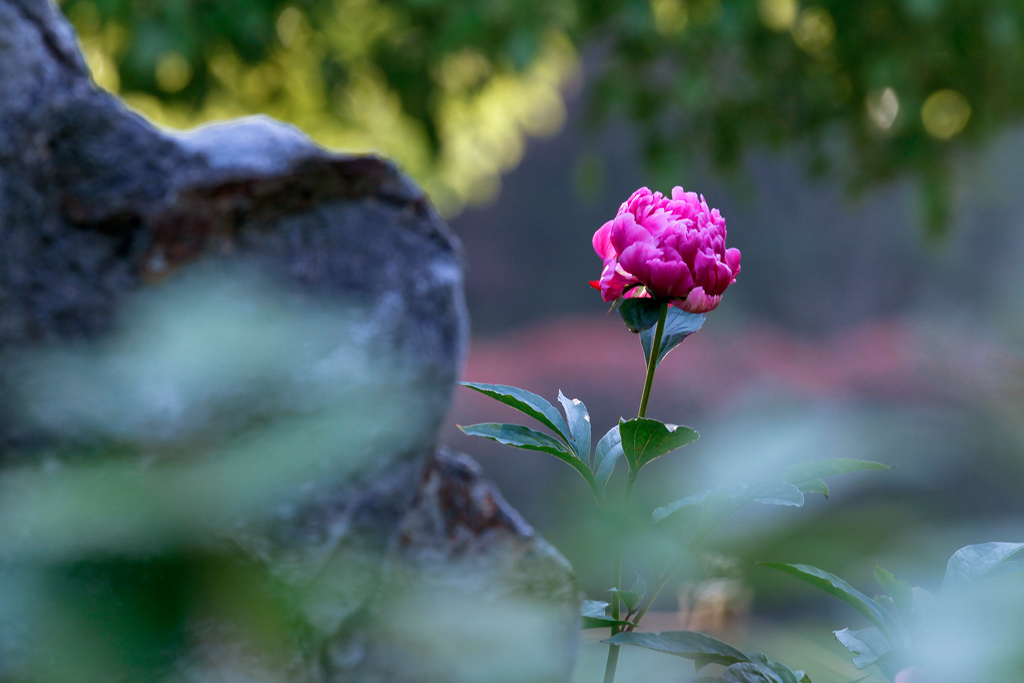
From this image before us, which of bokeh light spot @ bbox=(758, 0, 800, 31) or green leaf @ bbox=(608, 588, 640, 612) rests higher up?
bokeh light spot @ bbox=(758, 0, 800, 31)

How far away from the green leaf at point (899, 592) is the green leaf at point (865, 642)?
0.02 m

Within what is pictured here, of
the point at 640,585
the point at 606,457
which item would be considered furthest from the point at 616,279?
the point at 640,585

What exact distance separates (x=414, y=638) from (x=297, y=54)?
11.2ft

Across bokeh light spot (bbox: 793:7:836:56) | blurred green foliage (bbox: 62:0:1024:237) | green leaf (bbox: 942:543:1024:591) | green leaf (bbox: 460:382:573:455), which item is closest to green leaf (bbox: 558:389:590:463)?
green leaf (bbox: 460:382:573:455)

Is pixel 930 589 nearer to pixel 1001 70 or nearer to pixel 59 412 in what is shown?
pixel 59 412

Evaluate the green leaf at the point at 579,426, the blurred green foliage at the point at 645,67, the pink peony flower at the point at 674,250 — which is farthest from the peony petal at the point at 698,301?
the blurred green foliage at the point at 645,67

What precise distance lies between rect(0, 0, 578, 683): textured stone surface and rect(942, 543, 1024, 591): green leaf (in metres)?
0.39

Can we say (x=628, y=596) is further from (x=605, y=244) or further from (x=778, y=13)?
(x=778, y=13)

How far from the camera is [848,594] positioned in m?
0.56

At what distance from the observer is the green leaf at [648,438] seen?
55 centimetres

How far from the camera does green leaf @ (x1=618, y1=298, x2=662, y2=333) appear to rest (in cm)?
59

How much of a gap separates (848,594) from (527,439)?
24 centimetres

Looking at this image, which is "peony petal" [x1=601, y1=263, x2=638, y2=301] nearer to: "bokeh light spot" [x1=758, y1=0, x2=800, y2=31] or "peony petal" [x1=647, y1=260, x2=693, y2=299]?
"peony petal" [x1=647, y1=260, x2=693, y2=299]

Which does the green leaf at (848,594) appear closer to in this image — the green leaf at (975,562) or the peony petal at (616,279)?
the green leaf at (975,562)
